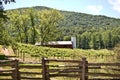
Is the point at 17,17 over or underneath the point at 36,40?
over

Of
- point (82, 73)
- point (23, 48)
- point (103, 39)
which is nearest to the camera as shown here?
point (82, 73)

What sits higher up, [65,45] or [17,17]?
[17,17]

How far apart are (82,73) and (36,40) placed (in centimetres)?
8780

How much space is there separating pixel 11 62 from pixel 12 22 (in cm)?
8230

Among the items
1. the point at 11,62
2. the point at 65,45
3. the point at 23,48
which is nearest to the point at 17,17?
the point at 65,45

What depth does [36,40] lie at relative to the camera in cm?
10538

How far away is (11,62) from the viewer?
62.4 feet

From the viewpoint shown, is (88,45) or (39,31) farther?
(88,45)

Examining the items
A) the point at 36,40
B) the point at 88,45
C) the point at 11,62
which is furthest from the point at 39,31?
the point at 88,45

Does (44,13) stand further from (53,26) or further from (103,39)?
(103,39)

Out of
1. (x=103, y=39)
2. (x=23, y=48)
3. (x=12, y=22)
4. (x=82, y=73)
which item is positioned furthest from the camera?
(x=103, y=39)

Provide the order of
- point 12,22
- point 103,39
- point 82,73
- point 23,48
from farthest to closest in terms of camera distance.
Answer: point 103,39
point 12,22
point 23,48
point 82,73

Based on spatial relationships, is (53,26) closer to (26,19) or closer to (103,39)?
(26,19)

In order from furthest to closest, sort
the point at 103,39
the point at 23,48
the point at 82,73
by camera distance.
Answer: the point at 103,39 < the point at 23,48 < the point at 82,73
